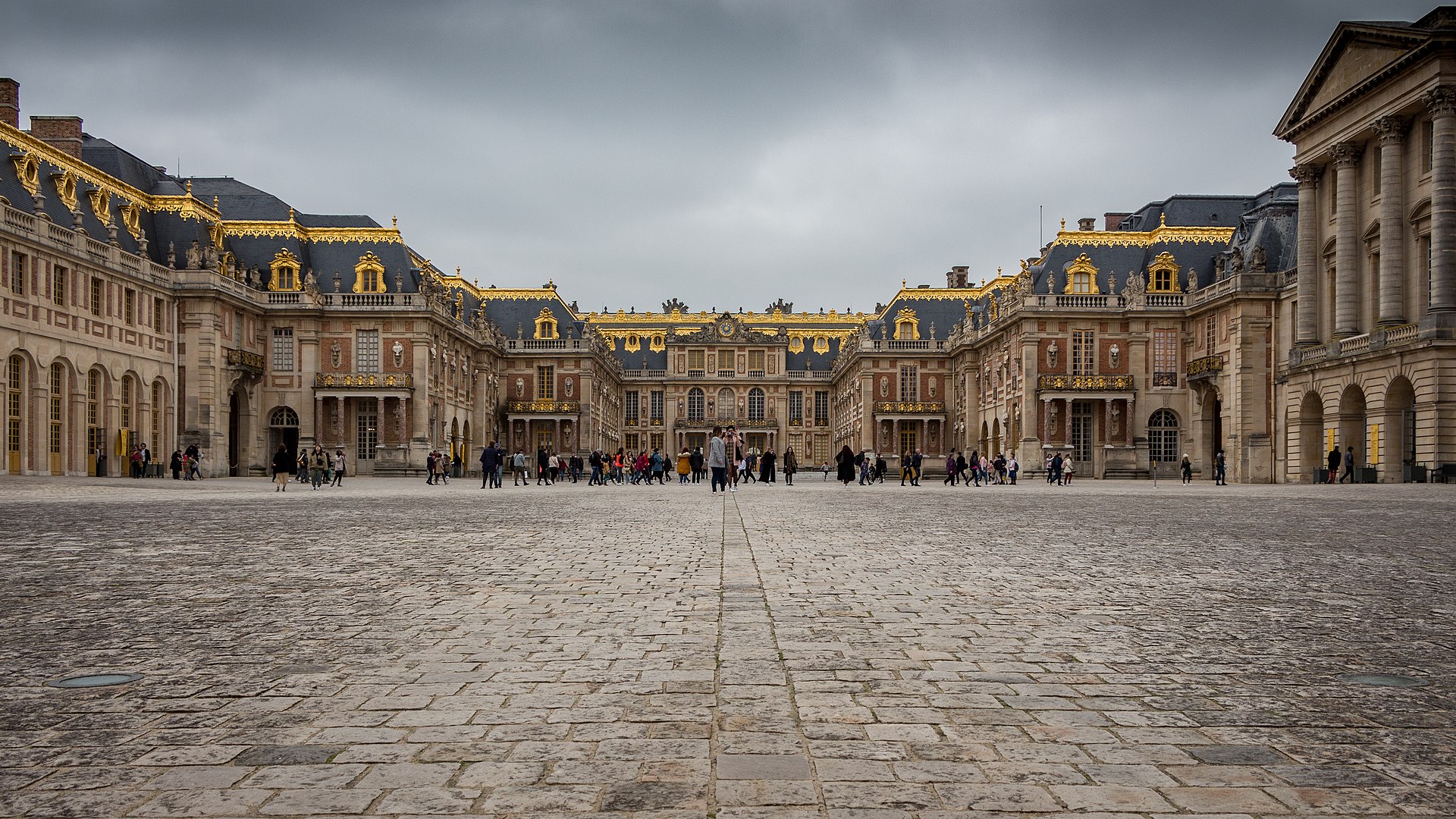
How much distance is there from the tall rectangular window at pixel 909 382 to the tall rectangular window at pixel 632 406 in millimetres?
28166

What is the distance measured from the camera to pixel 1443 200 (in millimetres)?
32594

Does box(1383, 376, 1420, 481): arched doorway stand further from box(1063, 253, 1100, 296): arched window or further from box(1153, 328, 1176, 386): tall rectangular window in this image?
box(1063, 253, 1100, 296): arched window

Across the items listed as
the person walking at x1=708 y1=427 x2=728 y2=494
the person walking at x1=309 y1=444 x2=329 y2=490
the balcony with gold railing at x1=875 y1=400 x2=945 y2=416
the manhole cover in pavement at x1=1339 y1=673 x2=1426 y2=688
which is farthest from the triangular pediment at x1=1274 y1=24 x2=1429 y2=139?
the balcony with gold railing at x1=875 y1=400 x2=945 y2=416

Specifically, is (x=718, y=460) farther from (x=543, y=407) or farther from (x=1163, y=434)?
(x=543, y=407)

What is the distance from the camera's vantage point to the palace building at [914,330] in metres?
34.8

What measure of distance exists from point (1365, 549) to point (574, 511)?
12.4m

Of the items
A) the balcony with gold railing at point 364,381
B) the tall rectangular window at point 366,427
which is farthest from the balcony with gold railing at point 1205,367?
A: the tall rectangular window at point 366,427

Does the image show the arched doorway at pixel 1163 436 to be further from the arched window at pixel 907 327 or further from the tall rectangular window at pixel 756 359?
the tall rectangular window at pixel 756 359

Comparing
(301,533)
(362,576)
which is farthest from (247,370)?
(362,576)

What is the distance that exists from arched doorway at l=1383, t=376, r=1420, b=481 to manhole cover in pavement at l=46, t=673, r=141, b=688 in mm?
36287

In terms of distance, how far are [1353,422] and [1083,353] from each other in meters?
18.2

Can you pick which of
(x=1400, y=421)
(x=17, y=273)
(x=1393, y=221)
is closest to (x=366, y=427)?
(x=17, y=273)

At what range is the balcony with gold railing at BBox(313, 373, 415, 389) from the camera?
2034 inches

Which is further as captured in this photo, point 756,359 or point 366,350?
point 756,359
